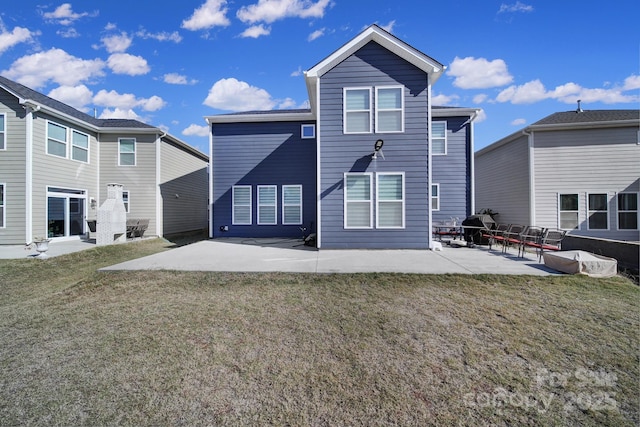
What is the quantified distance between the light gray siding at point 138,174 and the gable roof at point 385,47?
9683mm

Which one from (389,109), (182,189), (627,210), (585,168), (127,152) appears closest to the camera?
(389,109)

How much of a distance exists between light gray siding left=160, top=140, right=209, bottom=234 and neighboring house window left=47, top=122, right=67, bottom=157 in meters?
3.67

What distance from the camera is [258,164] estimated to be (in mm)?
12891

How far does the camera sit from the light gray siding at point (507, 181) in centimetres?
1267

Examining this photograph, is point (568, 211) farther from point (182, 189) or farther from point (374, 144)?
point (182, 189)

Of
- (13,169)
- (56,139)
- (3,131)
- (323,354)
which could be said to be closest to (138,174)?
(56,139)

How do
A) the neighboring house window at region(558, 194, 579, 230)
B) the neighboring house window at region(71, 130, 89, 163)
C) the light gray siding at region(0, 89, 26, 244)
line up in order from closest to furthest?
the light gray siding at region(0, 89, 26, 244)
the neighboring house window at region(558, 194, 579, 230)
the neighboring house window at region(71, 130, 89, 163)

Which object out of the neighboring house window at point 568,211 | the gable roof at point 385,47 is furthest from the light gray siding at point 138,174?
the neighboring house window at point 568,211

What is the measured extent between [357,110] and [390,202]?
309 centimetres

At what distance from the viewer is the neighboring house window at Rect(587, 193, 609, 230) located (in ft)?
38.4

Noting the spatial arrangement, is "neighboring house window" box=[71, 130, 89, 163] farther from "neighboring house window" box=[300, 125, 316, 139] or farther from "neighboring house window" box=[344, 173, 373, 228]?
"neighboring house window" box=[344, 173, 373, 228]

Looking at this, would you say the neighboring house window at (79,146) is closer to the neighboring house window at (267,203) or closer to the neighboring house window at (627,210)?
the neighboring house window at (267,203)

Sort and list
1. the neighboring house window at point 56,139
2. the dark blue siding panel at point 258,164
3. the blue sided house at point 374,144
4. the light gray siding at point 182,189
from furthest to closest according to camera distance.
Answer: the light gray siding at point 182,189, the dark blue siding panel at point 258,164, the neighboring house window at point 56,139, the blue sided house at point 374,144

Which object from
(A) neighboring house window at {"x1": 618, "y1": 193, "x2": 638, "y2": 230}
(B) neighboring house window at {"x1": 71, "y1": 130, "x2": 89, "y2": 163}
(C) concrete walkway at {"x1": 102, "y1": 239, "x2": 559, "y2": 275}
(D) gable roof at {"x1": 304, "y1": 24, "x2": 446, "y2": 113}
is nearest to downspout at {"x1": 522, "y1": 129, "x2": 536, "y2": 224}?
(A) neighboring house window at {"x1": 618, "y1": 193, "x2": 638, "y2": 230}
